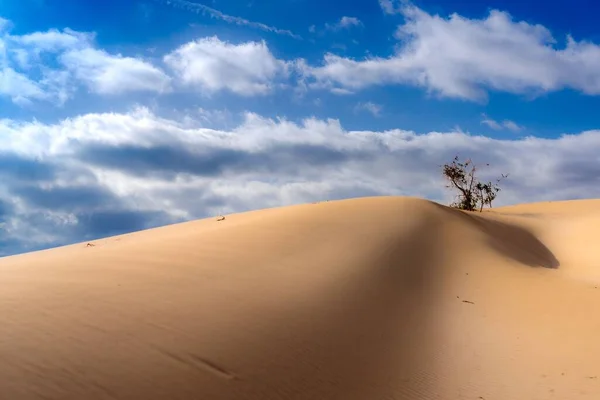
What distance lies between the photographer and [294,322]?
8.56 m

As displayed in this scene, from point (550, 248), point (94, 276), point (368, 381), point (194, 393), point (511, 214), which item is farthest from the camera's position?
point (511, 214)

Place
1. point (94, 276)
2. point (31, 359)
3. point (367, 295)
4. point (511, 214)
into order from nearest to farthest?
1. point (31, 359)
2. point (94, 276)
3. point (367, 295)
4. point (511, 214)

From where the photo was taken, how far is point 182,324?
7250mm

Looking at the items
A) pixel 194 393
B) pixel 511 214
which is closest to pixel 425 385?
pixel 194 393

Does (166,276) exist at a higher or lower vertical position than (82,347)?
higher

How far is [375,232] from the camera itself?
16.0 metres

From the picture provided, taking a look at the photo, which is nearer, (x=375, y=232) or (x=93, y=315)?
(x=93, y=315)

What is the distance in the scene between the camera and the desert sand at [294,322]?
5.99 m

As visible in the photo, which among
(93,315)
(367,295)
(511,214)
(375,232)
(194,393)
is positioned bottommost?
(194,393)

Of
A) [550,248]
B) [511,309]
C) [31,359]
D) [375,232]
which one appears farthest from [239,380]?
[550,248]

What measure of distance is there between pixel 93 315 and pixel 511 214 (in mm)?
26673

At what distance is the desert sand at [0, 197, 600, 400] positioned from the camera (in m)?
5.99

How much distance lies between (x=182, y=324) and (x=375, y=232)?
969 centimetres

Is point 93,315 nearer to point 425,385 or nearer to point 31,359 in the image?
point 31,359
